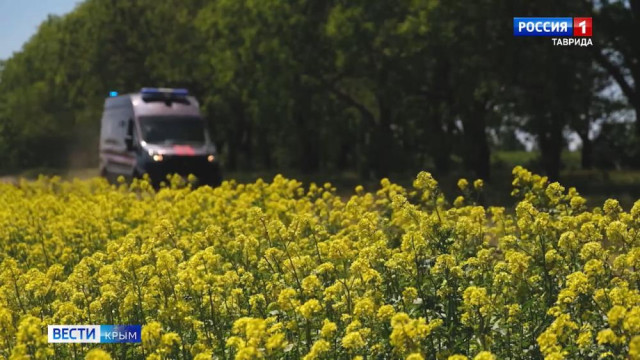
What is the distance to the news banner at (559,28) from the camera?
27.6m

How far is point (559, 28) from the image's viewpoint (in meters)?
28.8

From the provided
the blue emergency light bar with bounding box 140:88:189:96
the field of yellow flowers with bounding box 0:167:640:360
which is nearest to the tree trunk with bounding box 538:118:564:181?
the blue emergency light bar with bounding box 140:88:189:96

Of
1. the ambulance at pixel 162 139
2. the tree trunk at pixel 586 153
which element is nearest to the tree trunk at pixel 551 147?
the ambulance at pixel 162 139

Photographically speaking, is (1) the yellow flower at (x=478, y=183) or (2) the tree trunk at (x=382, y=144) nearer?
(1) the yellow flower at (x=478, y=183)

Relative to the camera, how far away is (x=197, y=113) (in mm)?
29984

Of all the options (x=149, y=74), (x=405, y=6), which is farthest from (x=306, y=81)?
(x=149, y=74)

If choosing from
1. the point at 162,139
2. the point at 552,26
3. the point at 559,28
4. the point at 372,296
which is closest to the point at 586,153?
the point at 559,28

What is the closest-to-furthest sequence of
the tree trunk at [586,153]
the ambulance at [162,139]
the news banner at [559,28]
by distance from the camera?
the news banner at [559,28], the ambulance at [162,139], the tree trunk at [586,153]

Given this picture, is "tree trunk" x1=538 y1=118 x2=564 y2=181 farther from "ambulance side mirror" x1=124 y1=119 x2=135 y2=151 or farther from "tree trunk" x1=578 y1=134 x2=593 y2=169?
"tree trunk" x1=578 y1=134 x2=593 y2=169

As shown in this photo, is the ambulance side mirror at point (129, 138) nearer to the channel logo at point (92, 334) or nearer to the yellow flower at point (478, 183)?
the yellow flower at point (478, 183)

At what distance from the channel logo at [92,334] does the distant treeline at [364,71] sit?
2125 centimetres

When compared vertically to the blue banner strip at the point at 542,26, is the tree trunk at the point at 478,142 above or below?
below

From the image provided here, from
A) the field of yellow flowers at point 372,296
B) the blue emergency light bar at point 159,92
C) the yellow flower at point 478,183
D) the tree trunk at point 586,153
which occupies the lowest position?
the tree trunk at point 586,153

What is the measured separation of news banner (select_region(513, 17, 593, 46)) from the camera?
90.5 feet
